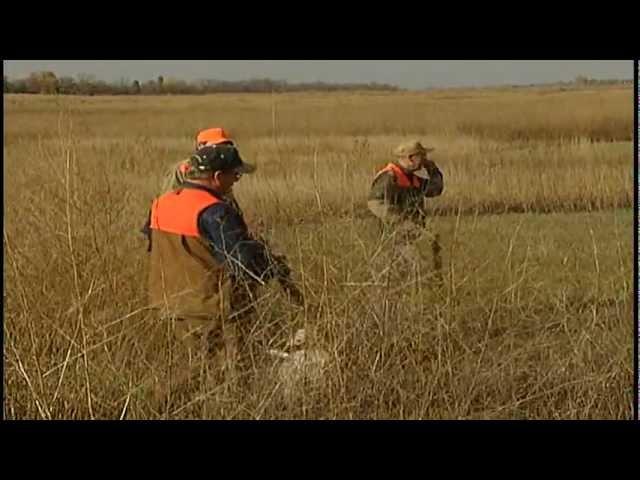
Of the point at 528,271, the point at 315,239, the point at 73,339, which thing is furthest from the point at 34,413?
the point at 528,271

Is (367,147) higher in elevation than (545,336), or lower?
higher

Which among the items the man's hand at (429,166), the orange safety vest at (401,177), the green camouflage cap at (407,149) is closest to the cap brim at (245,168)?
the orange safety vest at (401,177)

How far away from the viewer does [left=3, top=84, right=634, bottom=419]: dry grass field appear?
158 inches

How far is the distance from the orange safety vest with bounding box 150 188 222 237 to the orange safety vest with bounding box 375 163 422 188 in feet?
5.65

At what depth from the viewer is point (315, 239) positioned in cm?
455

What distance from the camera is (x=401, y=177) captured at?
18.4 ft

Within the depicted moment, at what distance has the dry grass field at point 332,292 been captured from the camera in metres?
4.01

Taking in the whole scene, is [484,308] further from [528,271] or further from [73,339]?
[73,339]

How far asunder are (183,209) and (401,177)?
1939 millimetres

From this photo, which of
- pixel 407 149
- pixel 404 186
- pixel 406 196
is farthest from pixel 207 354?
pixel 407 149

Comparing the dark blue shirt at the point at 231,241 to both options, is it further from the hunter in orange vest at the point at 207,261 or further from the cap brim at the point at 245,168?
the cap brim at the point at 245,168

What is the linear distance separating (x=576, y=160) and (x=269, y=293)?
499cm

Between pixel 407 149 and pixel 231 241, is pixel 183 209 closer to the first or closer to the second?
pixel 231 241

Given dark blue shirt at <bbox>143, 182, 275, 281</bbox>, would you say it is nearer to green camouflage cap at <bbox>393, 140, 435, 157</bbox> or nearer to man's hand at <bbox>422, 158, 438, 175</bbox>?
green camouflage cap at <bbox>393, 140, 435, 157</bbox>
